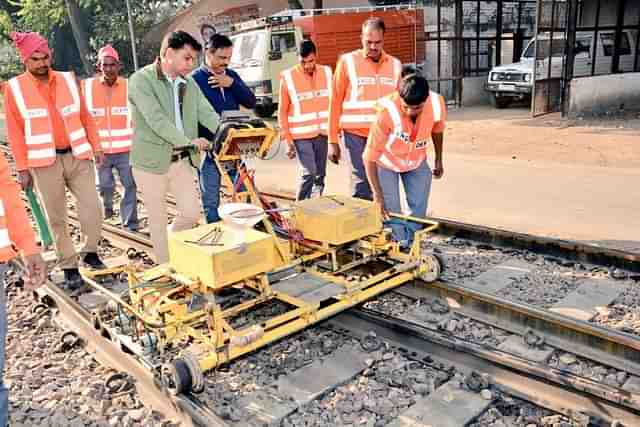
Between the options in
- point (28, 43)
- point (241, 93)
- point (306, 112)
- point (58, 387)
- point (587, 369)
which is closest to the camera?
point (587, 369)

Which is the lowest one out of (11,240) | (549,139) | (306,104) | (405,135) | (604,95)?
(549,139)

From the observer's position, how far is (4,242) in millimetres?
2785

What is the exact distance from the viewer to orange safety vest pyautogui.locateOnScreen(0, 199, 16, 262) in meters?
2.77

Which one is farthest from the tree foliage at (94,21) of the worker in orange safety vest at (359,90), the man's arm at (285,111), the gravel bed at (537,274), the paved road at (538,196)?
the gravel bed at (537,274)

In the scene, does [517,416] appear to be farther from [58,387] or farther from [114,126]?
[114,126]

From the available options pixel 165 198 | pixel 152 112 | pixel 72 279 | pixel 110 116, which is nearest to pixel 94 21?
pixel 110 116

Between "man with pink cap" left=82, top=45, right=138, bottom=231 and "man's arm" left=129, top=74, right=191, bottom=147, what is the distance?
286 cm

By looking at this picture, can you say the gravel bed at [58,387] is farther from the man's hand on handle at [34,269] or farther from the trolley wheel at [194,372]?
the man's hand on handle at [34,269]

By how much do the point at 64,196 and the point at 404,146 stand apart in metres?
3.12

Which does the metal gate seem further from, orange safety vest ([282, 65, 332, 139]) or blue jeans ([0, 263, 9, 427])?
blue jeans ([0, 263, 9, 427])

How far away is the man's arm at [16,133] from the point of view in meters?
4.95

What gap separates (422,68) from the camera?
20.8 meters

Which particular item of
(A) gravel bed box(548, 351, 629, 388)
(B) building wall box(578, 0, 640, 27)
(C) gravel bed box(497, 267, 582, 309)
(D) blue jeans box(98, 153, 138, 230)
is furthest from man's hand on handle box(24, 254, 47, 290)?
(B) building wall box(578, 0, 640, 27)

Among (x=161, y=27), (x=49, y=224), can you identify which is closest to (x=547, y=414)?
(x=49, y=224)
